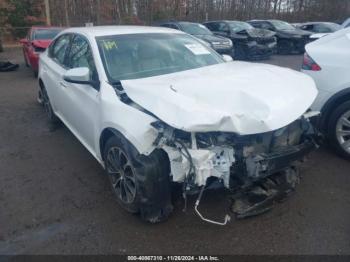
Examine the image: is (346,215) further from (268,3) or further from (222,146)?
(268,3)

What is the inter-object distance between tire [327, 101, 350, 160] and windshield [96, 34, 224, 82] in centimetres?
157

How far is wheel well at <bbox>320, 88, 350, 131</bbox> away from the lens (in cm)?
365

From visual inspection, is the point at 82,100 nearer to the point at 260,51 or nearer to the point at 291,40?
the point at 260,51

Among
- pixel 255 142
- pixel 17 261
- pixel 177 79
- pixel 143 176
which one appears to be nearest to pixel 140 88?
pixel 177 79

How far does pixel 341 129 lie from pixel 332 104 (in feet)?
1.07

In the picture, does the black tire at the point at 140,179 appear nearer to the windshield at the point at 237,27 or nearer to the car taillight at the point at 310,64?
the car taillight at the point at 310,64

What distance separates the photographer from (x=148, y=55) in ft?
11.6

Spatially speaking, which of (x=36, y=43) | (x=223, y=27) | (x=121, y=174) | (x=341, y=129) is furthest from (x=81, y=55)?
(x=223, y=27)

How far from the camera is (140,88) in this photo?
2.71m

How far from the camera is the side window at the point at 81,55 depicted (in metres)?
3.34

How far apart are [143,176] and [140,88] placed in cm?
80

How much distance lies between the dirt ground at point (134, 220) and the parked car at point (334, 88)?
315mm

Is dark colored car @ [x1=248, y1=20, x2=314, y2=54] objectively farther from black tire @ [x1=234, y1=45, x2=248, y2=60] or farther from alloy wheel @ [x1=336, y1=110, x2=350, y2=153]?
alloy wheel @ [x1=336, y1=110, x2=350, y2=153]

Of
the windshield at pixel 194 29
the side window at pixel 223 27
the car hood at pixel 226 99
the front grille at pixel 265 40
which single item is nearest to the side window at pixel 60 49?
the car hood at pixel 226 99
